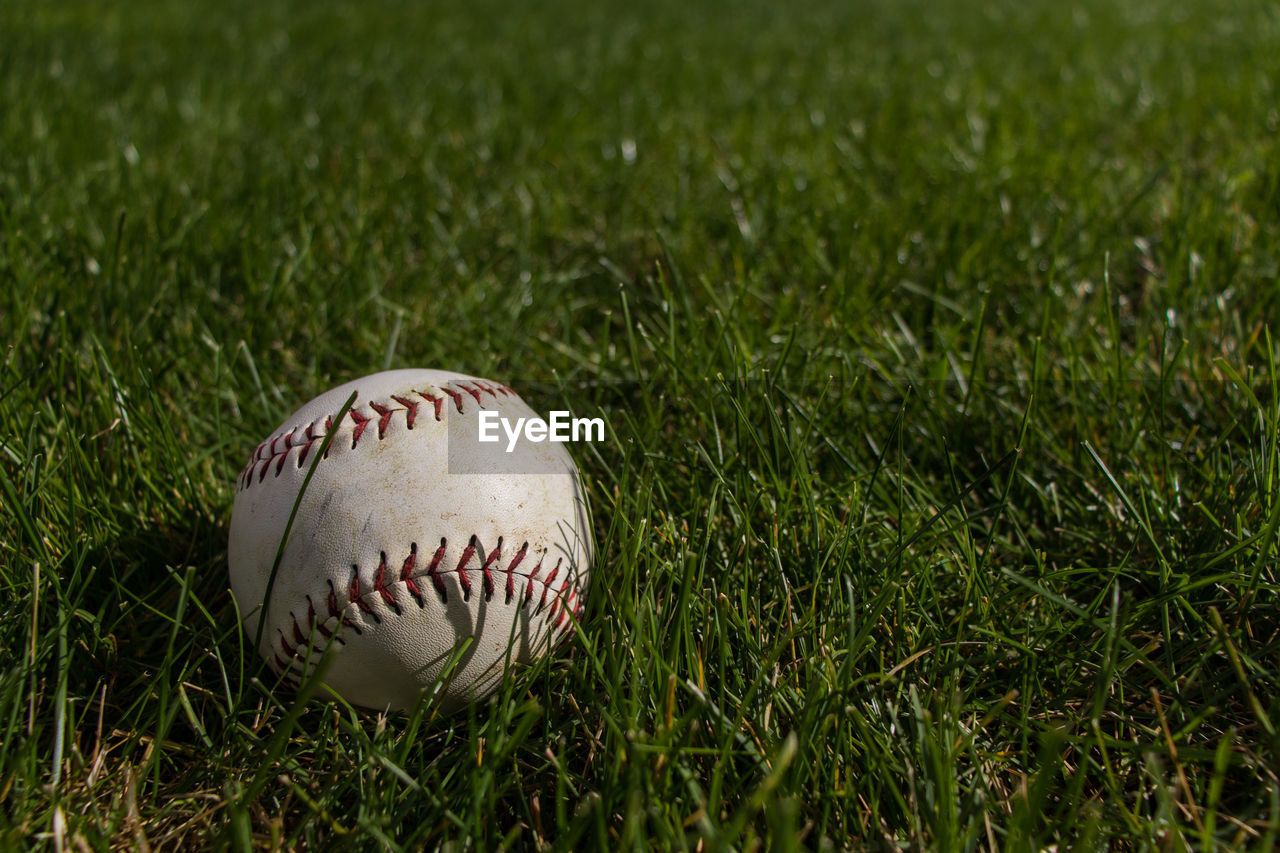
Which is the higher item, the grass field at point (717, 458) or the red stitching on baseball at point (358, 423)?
the red stitching on baseball at point (358, 423)

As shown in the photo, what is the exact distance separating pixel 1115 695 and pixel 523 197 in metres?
2.89

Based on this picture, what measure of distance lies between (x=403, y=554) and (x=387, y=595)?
2.9 inches

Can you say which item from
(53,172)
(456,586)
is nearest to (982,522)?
(456,586)

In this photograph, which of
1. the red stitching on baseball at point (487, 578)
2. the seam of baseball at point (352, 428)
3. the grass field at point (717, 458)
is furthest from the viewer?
the seam of baseball at point (352, 428)

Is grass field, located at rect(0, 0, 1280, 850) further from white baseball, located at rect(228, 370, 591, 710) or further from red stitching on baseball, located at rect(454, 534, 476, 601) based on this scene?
red stitching on baseball, located at rect(454, 534, 476, 601)

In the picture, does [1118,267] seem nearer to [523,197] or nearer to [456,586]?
[523,197]

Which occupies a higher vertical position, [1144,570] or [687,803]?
[1144,570]

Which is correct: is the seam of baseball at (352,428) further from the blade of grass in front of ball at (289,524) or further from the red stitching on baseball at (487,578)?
the red stitching on baseball at (487,578)

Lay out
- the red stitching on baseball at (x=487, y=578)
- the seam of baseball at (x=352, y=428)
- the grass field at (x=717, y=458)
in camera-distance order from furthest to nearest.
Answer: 1. the seam of baseball at (x=352, y=428)
2. the red stitching on baseball at (x=487, y=578)
3. the grass field at (x=717, y=458)

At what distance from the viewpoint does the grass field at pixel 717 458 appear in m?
1.49

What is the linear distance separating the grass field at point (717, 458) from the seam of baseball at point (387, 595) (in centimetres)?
13

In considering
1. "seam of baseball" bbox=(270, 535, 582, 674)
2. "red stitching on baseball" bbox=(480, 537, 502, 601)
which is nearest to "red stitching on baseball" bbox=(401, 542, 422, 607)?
"seam of baseball" bbox=(270, 535, 582, 674)

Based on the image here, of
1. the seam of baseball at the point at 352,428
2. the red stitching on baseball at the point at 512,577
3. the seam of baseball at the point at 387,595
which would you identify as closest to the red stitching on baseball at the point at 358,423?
the seam of baseball at the point at 352,428

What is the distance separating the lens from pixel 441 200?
3732 mm
